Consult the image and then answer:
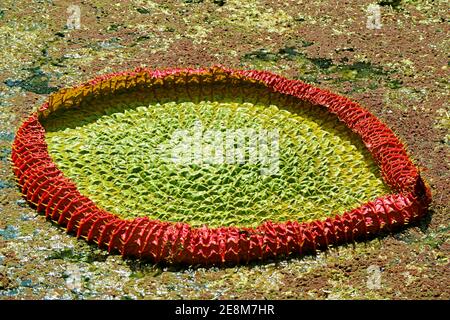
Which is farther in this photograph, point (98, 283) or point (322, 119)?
point (322, 119)

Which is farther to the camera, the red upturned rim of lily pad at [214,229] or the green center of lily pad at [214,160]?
the green center of lily pad at [214,160]

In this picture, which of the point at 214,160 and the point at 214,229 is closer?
the point at 214,229

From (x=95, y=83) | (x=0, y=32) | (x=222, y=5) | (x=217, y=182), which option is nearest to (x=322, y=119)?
(x=217, y=182)

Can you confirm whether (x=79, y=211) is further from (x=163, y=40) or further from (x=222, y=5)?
(x=222, y=5)

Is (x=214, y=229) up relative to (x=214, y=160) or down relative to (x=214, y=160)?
down
